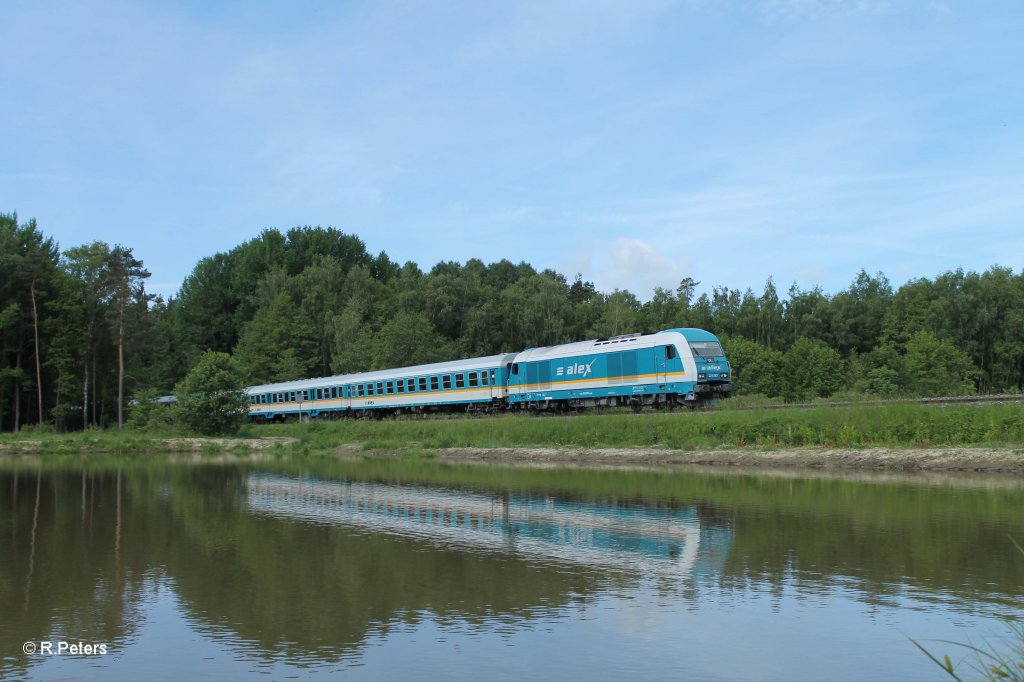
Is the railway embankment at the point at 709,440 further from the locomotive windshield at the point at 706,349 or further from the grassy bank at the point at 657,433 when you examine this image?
the locomotive windshield at the point at 706,349

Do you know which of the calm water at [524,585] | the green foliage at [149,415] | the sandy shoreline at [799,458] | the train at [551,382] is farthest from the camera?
the green foliage at [149,415]

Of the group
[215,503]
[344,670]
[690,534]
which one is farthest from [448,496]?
[344,670]

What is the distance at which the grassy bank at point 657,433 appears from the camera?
86.6ft

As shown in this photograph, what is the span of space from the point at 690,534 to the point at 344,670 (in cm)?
833

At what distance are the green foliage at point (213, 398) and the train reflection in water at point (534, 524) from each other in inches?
1130

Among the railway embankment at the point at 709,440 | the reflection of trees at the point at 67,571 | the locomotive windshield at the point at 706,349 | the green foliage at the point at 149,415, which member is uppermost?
the locomotive windshield at the point at 706,349

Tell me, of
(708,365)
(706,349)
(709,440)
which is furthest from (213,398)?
(709,440)

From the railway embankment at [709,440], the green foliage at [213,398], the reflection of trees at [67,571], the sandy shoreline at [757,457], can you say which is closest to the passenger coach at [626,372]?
the railway embankment at [709,440]

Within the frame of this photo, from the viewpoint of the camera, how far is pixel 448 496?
22.5 metres

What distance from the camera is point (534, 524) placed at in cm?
1692

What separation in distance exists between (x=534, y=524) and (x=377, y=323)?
7014 cm

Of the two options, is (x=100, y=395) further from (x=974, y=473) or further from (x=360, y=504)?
(x=974, y=473)

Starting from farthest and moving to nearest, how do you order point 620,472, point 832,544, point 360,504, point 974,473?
point 620,472, point 974,473, point 360,504, point 832,544

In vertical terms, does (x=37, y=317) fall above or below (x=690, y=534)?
above
